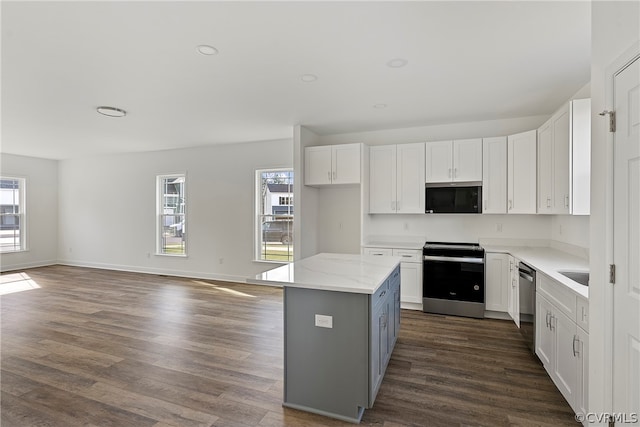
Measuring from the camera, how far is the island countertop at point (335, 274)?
2055 mm

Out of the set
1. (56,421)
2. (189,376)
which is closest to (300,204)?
(189,376)

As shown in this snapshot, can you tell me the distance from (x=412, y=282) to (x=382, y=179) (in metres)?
1.56

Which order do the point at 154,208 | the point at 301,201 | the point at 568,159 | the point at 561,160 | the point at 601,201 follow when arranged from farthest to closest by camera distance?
the point at 154,208 → the point at 301,201 → the point at 561,160 → the point at 568,159 → the point at 601,201

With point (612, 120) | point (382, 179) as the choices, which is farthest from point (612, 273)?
point (382, 179)

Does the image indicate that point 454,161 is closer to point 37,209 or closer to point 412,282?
point 412,282

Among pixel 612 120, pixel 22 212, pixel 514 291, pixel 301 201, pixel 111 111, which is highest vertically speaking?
pixel 111 111

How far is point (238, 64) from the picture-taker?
2.84 metres

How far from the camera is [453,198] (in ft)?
14.5

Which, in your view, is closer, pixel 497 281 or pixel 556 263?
pixel 556 263

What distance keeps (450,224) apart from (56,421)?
4.73 m

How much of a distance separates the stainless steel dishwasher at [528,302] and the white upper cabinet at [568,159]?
688 mm

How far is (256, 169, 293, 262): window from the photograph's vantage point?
19.7ft

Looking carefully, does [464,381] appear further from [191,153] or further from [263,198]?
[191,153]

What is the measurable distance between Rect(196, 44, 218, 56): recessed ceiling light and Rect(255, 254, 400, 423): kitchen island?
186 centimetres
